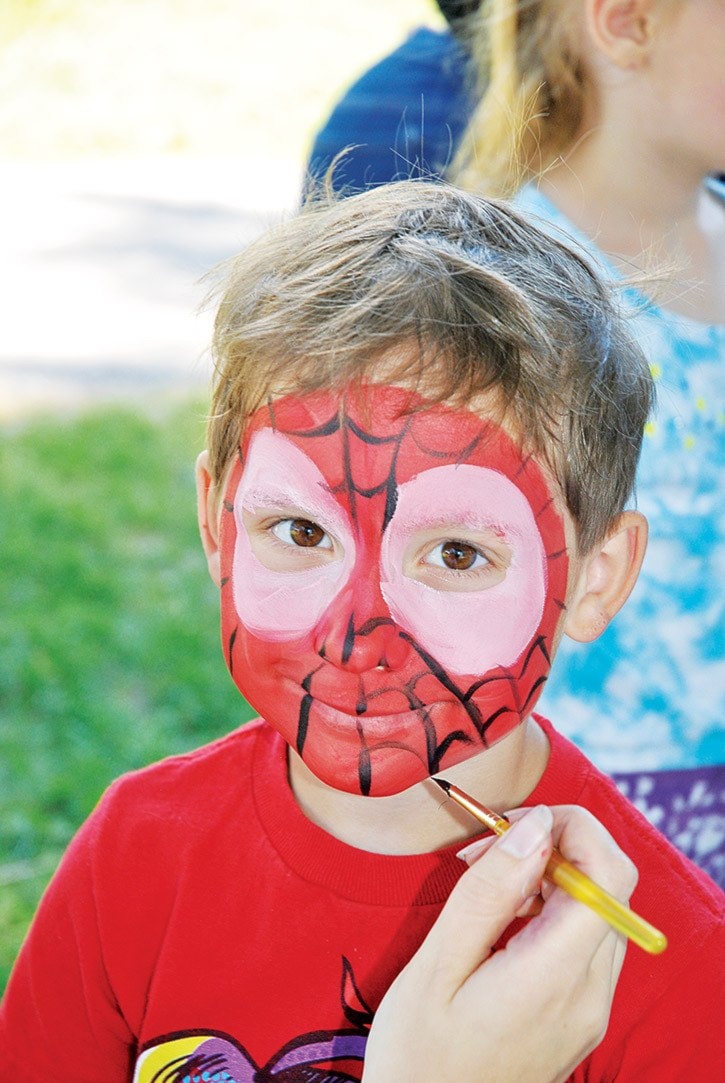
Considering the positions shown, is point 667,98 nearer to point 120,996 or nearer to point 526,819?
point 526,819

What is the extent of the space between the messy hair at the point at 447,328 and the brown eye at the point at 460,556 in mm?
119

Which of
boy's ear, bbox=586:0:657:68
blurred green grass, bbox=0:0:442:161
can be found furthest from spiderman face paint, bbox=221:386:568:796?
blurred green grass, bbox=0:0:442:161

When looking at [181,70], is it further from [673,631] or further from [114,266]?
[673,631]

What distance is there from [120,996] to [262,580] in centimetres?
52

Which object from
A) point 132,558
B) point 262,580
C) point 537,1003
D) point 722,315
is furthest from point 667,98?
point 132,558

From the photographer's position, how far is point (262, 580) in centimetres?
141

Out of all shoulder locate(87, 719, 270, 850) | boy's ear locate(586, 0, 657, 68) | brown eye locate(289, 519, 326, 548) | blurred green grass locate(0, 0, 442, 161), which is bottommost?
blurred green grass locate(0, 0, 442, 161)

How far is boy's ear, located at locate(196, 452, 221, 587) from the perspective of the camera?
61.0 inches

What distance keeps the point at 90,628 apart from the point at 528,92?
6.90 feet

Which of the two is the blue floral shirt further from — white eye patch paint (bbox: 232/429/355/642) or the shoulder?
white eye patch paint (bbox: 232/429/355/642)

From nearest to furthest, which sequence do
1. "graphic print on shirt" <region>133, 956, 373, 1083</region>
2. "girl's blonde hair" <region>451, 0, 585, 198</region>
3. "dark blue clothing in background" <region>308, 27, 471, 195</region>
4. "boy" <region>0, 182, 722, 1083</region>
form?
"boy" <region>0, 182, 722, 1083</region>
"graphic print on shirt" <region>133, 956, 373, 1083</region>
"girl's blonde hair" <region>451, 0, 585, 198</region>
"dark blue clothing in background" <region>308, 27, 471, 195</region>

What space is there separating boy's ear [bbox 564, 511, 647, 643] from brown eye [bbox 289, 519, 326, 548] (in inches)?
12.0

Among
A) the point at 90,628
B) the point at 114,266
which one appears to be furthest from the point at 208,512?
the point at 114,266

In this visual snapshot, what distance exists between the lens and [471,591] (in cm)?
137
